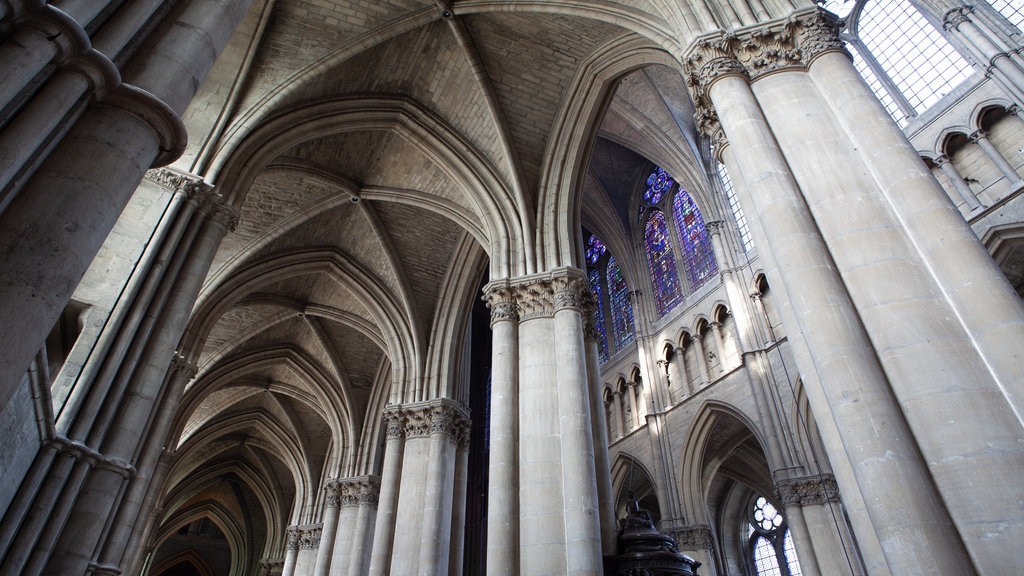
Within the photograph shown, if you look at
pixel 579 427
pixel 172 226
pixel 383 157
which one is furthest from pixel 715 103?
pixel 383 157

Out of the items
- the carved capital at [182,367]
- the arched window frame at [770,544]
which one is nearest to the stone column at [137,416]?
the carved capital at [182,367]

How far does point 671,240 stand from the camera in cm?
1639

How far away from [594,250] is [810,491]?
399 inches

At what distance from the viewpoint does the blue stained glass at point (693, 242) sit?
15.0 m

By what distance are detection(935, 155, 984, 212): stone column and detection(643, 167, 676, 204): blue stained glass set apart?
7197 mm

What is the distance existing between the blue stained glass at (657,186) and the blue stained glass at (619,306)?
204 centimetres

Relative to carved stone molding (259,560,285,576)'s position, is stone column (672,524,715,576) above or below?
below

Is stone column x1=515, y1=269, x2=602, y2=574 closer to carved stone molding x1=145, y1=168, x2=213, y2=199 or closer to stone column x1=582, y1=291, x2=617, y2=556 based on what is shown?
stone column x1=582, y1=291, x2=617, y2=556

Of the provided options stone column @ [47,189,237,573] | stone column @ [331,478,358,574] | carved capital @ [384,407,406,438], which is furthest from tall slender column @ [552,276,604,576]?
stone column @ [331,478,358,574]

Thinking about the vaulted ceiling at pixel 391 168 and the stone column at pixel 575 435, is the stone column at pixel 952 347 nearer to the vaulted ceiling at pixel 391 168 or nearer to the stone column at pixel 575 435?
the stone column at pixel 575 435

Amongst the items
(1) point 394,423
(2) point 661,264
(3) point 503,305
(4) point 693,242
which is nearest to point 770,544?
(2) point 661,264

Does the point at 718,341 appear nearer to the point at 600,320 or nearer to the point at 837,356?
the point at 600,320

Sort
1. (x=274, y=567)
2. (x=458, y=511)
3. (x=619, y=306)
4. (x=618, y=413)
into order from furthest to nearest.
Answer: (x=274, y=567)
(x=619, y=306)
(x=618, y=413)
(x=458, y=511)

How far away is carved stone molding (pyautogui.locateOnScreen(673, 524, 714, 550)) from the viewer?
1267 cm
